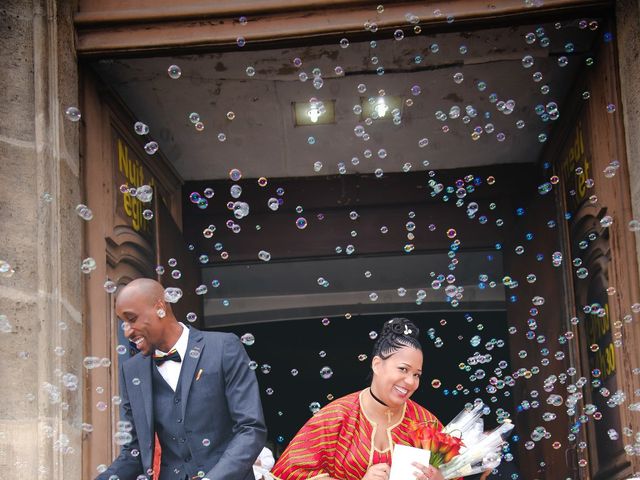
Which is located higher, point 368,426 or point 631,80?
point 631,80

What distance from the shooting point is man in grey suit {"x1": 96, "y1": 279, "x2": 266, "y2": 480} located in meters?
4.62

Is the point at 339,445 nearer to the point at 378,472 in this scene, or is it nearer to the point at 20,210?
the point at 378,472

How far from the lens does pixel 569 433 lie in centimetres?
688

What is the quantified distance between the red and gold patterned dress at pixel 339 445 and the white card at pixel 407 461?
33 cm

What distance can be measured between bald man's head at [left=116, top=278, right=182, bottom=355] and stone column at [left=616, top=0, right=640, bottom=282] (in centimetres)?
225

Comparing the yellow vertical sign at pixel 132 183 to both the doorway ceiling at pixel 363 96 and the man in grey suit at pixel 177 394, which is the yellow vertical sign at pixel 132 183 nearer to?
the doorway ceiling at pixel 363 96

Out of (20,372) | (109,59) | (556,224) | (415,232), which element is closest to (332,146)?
(415,232)

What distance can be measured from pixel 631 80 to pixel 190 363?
2458 mm

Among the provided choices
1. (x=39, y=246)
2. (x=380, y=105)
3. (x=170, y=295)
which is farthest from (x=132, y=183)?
→ (x=170, y=295)

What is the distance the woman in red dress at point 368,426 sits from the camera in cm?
480

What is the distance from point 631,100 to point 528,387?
2865mm

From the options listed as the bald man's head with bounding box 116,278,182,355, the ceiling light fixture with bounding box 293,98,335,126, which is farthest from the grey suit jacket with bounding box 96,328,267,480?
the ceiling light fixture with bounding box 293,98,335,126

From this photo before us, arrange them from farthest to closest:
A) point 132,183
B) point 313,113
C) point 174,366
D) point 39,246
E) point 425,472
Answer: point 313,113 → point 132,183 → point 39,246 → point 174,366 → point 425,472

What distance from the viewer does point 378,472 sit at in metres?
4.52
